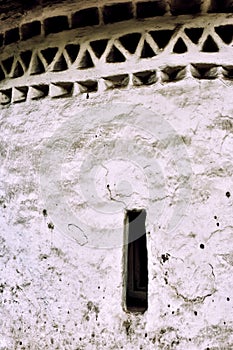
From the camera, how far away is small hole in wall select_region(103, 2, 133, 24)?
4.18 m

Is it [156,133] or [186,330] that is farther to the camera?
[156,133]

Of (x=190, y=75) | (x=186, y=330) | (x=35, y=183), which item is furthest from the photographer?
(x=35, y=183)

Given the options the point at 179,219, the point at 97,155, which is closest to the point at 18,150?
the point at 97,155

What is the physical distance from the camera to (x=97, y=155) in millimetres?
Result: 4160

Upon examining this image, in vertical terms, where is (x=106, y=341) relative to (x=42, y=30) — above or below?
below

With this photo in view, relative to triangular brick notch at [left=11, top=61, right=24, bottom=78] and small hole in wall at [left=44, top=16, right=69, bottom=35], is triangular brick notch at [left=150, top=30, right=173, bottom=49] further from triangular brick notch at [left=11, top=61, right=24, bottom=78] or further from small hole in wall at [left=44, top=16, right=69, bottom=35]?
triangular brick notch at [left=11, top=61, right=24, bottom=78]

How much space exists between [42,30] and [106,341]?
84.7 inches

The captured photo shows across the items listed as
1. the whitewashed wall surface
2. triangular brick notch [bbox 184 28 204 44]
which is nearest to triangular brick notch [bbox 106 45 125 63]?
the whitewashed wall surface

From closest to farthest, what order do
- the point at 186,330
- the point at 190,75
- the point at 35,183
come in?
the point at 186,330, the point at 190,75, the point at 35,183

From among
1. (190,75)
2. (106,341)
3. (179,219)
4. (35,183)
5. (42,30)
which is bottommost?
(106,341)

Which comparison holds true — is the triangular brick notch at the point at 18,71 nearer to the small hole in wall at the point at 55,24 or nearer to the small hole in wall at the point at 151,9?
the small hole in wall at the point at 55,24

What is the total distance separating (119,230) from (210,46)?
1.33 meters

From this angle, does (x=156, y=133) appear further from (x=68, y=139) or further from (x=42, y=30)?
(x=42, y=30)

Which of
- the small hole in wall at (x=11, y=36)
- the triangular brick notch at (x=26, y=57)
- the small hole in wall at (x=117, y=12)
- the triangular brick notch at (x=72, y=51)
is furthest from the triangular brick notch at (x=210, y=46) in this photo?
the small hole in wall at (x=11, y=36)
